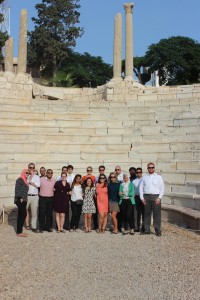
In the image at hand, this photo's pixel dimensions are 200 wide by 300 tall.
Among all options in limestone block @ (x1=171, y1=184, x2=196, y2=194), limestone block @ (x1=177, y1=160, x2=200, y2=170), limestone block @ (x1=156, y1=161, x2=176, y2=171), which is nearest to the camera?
limestone block @ (x1=171, y1=184, x2=196, y2=194)

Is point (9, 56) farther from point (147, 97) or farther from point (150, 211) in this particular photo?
point (150, 211)

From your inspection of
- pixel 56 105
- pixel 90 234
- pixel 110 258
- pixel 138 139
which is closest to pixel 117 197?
pixel 90 234

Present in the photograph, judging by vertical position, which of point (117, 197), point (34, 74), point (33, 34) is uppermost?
point (33, 34)

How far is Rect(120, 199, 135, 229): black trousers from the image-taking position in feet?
30.8

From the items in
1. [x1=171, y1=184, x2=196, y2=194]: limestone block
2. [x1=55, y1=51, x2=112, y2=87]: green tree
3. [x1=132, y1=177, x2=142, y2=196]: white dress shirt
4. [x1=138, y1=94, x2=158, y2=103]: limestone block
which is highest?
[x1=55, y1=51, x2=112, y2=87]: green tree

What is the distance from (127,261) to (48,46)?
39747 mm

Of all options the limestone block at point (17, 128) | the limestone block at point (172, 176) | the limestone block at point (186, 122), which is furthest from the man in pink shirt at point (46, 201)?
the limestone block at point (186, 122)

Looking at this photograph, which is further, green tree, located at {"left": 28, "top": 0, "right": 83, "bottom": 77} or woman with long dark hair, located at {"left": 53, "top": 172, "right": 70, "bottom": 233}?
green tree, located at {"left": 28, "top": 0, "right": 83, "bottom": 77}

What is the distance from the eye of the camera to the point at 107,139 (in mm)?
16250

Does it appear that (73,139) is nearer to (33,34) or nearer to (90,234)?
(90,234)

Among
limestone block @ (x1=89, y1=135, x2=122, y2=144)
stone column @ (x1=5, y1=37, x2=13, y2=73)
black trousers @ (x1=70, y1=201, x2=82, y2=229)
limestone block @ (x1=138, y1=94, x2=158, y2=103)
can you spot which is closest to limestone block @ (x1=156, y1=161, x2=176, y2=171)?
limestone block @ (x1=89, y1=135, x2=122, y2=144)

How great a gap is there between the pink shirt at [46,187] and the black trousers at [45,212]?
0.32ft

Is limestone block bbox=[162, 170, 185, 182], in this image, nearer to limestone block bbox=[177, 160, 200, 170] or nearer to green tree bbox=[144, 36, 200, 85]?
limestone block bbox=[177, 160, 200, 170]

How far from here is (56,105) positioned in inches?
821
